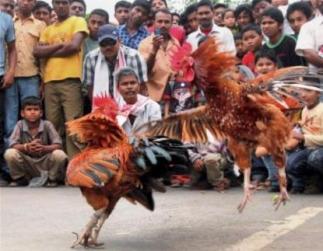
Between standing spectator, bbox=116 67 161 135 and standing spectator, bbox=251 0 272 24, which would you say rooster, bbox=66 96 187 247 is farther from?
standing spectator, bbox=251 0 272 24

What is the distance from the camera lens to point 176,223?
21.4ft

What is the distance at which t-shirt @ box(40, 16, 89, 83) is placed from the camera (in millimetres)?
9258

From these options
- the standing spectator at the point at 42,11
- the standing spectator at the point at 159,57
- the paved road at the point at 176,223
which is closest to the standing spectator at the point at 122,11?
the standing spectator at the point at 42,11

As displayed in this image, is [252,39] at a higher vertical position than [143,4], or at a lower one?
lower

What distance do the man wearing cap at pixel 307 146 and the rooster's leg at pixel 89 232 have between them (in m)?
3.09

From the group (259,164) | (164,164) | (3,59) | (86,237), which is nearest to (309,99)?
(259,164)

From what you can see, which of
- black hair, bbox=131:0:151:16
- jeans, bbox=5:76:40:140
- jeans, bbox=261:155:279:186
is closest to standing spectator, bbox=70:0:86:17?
black hair, bbox=131:0:151:16

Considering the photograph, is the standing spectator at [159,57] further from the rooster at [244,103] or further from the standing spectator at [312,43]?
the rooster at [244,103]

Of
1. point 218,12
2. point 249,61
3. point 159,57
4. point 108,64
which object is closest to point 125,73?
point 108,64

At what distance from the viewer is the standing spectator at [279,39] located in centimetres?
866

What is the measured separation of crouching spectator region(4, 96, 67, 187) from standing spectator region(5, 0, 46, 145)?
1.13 ft

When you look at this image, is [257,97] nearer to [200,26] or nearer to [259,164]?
[259,164]

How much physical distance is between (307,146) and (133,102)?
1.96 m

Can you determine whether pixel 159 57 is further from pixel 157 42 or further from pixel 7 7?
pixel 7 7
